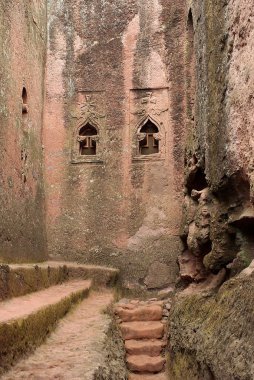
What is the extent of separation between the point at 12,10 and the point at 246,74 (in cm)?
415

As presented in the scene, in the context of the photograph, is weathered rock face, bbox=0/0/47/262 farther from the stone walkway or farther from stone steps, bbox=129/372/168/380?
stone steps, bbox=129/372/168/380

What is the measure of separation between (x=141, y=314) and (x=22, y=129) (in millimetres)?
3312

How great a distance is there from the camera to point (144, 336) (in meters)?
5.38

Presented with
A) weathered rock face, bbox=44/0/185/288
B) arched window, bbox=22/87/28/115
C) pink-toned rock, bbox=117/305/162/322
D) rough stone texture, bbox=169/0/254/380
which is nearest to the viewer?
rough stone texture, bbox=169/0/254/380

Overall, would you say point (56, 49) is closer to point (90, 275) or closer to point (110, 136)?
point (110, 136)

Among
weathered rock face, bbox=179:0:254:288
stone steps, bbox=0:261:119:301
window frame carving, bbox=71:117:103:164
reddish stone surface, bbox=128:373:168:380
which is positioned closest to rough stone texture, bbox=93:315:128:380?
reddish stone surface, bbox=128:373:168:380

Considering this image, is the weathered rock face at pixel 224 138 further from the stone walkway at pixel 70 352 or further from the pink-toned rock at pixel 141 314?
the stone walkway at pixel 70 352

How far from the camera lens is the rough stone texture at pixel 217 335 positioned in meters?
2.88

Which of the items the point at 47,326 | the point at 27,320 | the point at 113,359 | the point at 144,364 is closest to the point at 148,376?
the point at 144,364

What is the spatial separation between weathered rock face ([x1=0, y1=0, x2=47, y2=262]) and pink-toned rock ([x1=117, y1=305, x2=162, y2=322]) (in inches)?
67.6

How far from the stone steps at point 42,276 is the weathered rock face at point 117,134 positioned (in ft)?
1.87

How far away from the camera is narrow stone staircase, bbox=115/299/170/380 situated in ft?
15.9

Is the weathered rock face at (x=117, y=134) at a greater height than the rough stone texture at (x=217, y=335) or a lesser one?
greater

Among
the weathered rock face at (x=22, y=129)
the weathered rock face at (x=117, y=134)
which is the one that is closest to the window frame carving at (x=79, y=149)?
the weathered rock face at (x=117, y=134)
